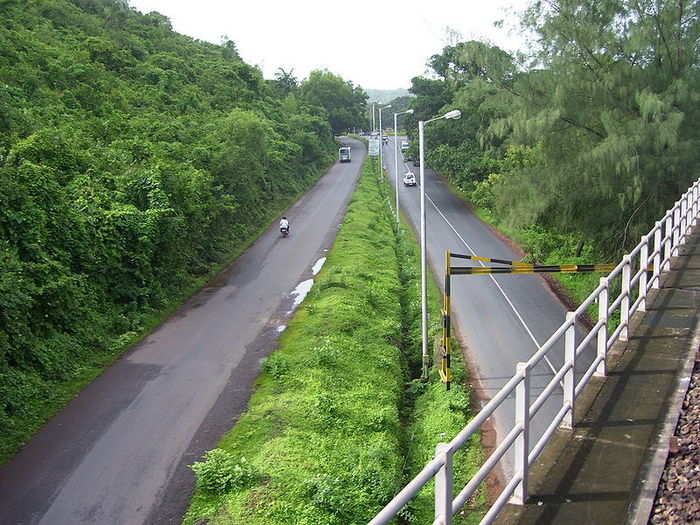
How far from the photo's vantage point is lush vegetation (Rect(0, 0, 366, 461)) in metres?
16.3

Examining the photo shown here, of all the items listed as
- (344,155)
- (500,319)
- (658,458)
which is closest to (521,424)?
(658,458)

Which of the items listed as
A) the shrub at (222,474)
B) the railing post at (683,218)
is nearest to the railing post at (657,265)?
the railing post at (683,218)

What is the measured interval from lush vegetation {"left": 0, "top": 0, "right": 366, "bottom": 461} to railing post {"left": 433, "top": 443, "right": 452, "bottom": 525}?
39.7ft

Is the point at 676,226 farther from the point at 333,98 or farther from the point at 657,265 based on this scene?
the point at 333,98

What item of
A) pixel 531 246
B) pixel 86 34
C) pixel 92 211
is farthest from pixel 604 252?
pixel 86 34

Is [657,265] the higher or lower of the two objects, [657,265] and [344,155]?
the lower

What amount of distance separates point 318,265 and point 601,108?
45.8 feet

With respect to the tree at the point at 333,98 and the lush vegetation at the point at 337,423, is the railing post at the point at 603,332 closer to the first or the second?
the lush vegetation at the point at 337,423

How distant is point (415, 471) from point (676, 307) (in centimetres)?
698

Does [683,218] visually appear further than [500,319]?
No

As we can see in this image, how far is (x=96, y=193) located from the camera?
70.8 ft

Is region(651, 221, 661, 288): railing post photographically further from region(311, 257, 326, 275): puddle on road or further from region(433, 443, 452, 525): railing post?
region(311, 257, 326, 275): puddle on road

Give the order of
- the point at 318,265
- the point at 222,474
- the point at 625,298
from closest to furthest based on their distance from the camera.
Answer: the point at 625,298
the point at 222,474
the point at 318,265

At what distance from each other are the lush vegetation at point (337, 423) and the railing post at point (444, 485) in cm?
755
